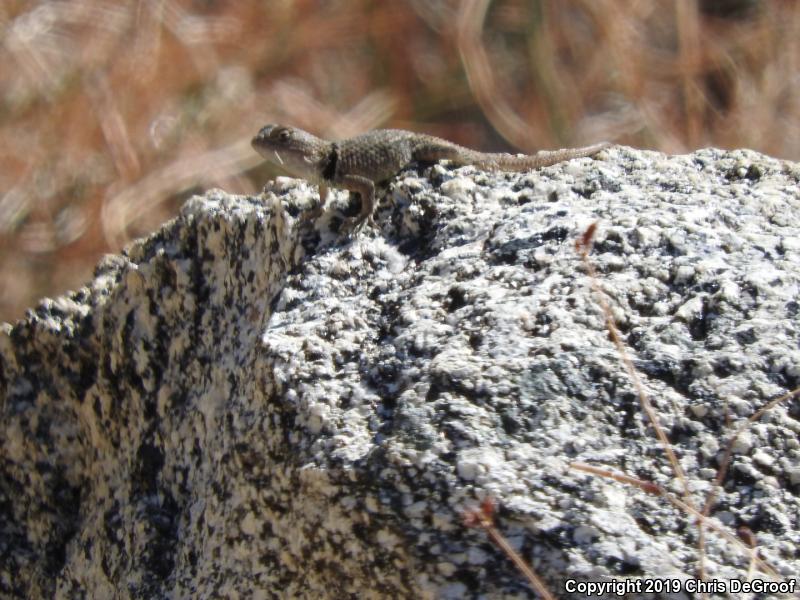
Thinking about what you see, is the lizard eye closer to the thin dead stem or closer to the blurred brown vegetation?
the thin dead stem

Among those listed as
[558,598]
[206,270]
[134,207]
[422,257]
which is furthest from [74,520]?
[134,207]

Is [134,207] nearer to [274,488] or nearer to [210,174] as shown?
[210,174]

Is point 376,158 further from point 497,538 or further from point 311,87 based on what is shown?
point 311,87

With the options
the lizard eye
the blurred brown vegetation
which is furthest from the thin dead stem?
the blurred brown vegetation

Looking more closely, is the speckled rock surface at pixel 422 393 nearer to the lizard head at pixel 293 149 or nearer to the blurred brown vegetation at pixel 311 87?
the lizard head at pixel 293 149

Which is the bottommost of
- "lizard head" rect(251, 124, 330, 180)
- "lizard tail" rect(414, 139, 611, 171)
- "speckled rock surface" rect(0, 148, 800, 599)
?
"speckled rock surface" rect(0, 148, 800, 599)
